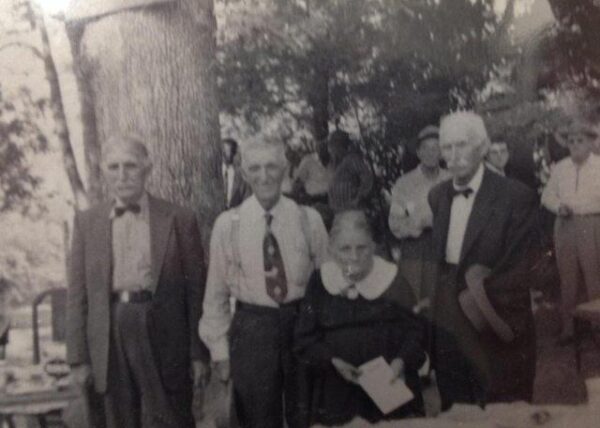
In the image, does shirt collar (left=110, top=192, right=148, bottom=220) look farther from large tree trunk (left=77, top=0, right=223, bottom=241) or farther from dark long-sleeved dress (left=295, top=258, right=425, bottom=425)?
dark long-sleeved dress (left=295, top=258, right=425, bottom=425)

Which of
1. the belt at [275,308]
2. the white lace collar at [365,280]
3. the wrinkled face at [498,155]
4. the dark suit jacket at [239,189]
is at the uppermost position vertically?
the wrinkled face at [498,155]

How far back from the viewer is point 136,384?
3.66 meters

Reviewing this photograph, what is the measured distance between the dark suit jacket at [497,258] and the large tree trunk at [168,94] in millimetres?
926

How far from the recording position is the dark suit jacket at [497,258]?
355cm

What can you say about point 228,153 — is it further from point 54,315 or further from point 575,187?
point 575,187

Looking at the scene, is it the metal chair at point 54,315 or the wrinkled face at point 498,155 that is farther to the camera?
the metal chair at point 54,315

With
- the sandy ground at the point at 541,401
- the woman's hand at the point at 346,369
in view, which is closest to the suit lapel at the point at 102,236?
the sandy ground at the point at 541,401

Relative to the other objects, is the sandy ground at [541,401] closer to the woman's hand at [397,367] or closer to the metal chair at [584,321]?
the metal chair at [584,321]

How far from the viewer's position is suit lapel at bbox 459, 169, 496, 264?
3549 millimetres

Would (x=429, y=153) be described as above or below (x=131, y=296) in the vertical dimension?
above

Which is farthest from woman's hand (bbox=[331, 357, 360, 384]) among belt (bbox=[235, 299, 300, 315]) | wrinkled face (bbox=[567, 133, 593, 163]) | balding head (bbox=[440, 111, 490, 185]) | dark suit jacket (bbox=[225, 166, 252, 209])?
wrinkled face (bbox=[567, 133, 593, 163])

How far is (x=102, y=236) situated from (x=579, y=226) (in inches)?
74.5

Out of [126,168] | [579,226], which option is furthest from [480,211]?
[126,168]

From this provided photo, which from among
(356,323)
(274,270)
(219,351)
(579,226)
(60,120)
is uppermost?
(60,120)
